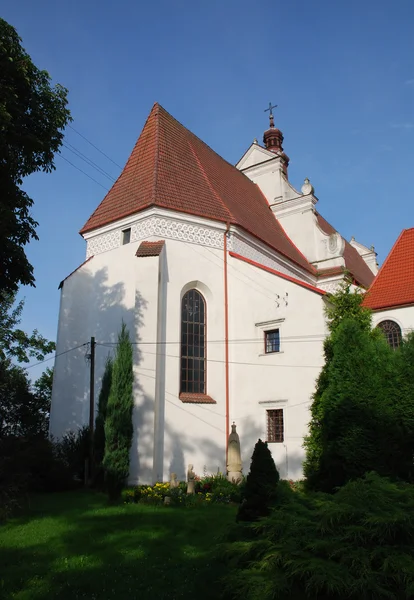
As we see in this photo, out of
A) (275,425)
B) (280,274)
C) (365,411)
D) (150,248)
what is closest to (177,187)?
(150,248)

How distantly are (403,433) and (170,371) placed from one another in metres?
6.78

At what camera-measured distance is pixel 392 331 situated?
55.9 ft

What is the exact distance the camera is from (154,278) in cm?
1505

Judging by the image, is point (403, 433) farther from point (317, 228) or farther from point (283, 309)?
point (317, 228)

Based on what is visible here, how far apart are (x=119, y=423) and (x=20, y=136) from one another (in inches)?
279

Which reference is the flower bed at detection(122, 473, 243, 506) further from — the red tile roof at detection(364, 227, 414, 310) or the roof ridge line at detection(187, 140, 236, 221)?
the roof ridge line at detection(187, 140, 236, 221)

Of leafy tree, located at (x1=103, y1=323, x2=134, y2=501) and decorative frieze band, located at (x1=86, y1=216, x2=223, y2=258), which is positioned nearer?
leafy tree, located at (x1=103, y1=323, x2=134, y2=501)

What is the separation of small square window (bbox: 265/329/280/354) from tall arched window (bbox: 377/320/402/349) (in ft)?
→ 12.9

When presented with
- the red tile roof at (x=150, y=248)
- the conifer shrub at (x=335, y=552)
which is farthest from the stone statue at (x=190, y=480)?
the conifer shrub at (x=335, y=552)

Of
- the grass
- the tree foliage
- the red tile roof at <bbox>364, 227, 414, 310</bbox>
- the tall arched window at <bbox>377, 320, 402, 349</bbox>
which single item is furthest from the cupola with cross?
the grass

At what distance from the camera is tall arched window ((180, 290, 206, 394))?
15.7 m

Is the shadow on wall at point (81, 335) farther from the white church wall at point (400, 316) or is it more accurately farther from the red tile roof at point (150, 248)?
the white church wall at point (400, 316)

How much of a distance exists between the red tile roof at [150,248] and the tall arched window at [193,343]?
1.96 metres

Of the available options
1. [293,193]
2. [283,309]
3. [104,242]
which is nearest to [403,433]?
[283,309]
